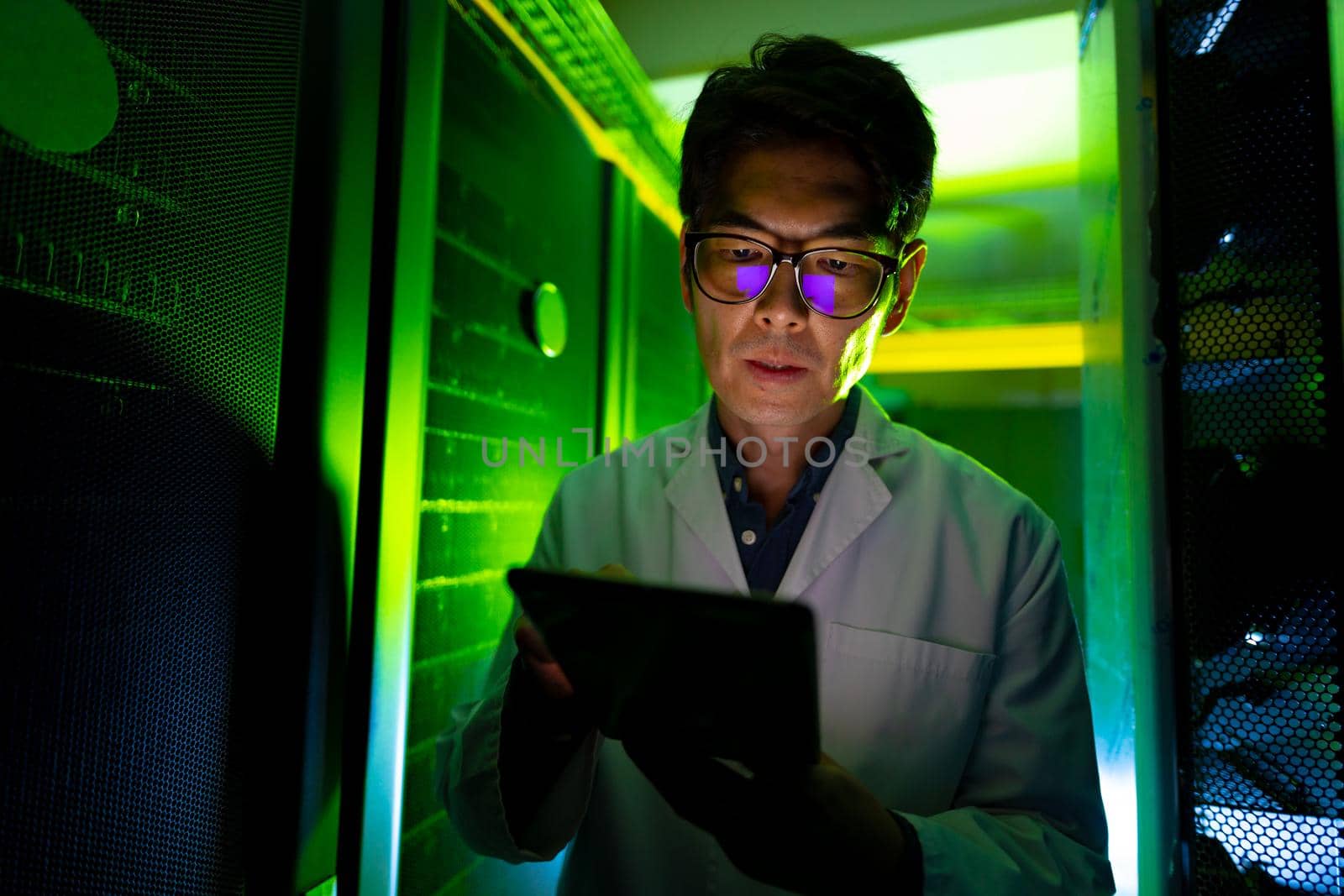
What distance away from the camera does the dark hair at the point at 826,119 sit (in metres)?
0.94

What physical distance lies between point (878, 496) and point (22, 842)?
1040 mm

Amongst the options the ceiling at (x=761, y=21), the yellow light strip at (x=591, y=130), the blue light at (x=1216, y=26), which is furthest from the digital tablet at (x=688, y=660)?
the ceiling at (x=761, y=21)

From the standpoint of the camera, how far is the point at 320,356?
78 centimetres

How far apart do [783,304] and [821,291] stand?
0.06 meters

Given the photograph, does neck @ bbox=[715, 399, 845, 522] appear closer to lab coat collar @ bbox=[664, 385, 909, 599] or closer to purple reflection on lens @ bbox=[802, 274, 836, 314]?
lab coat collar @ bbox=[664, 385, 909, 599]

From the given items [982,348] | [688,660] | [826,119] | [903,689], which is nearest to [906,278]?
[826,119]

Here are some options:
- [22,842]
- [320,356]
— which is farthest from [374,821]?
[320,356]

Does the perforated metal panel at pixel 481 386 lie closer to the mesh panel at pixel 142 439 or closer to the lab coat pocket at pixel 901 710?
the mesh panel at pixel 142 439

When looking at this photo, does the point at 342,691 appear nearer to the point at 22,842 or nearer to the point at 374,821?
the point at 374,821

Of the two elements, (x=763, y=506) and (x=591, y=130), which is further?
(x=591, y=130)

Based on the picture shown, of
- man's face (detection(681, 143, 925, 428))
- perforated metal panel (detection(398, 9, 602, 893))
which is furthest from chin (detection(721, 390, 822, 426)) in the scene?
perforated metal panel (detection(398, 9, 602, 893))

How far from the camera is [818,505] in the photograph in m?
1.05

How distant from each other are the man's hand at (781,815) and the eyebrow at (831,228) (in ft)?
2.20

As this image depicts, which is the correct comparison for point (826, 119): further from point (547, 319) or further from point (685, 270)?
point (547, 319)
